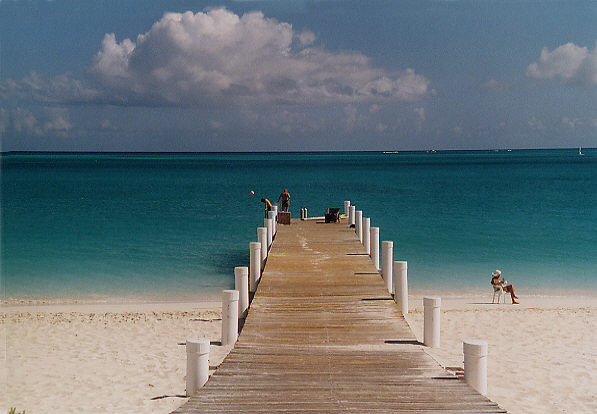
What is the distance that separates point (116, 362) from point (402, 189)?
6762cm

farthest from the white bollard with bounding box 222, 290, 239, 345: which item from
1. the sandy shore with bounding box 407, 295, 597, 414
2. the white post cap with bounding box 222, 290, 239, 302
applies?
the sandy shore with bounding box 407, 295, 597, 414

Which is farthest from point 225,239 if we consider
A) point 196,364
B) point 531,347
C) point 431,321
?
point 196,364

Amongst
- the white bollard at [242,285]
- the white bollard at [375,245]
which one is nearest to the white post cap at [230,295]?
the white bollard at [242,285]

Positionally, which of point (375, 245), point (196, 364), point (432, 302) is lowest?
point (196, 364)

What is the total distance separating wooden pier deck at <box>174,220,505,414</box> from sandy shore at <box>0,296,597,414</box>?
1577 mm

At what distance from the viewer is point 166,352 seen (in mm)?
13383

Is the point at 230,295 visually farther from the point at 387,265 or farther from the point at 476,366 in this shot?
the point at 387,265

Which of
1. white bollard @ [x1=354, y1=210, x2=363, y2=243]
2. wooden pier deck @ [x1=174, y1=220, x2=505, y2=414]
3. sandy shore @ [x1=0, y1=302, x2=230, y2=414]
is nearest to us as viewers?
wooden pier deck @ [x1=174, y1=220, x2=505, y2=414]

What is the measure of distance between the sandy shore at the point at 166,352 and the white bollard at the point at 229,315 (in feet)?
1.41

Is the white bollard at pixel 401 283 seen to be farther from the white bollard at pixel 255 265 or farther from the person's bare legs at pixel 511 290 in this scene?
the person's bare legs at pixel 511 290

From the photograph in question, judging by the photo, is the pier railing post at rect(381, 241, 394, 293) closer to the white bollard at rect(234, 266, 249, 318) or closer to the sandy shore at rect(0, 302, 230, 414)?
the white bollard at rect(234, 266, 249, 318)

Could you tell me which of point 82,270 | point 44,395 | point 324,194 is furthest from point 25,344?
point 324,194

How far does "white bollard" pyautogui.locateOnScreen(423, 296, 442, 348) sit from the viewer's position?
33.6 feet

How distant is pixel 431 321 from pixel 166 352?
621 cm
